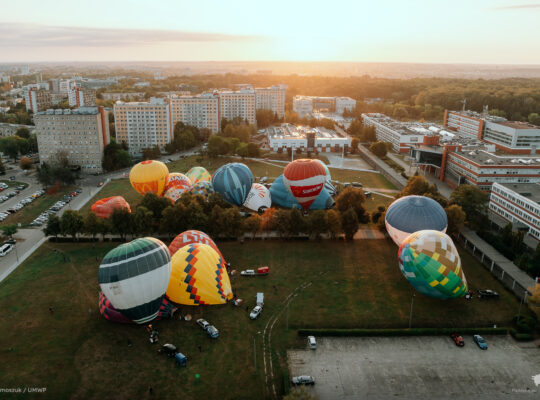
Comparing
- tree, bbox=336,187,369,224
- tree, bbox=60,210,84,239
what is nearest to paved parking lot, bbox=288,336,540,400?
tree, bbox=336,187,369,224

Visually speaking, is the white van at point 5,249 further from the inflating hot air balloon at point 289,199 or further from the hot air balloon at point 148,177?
the inflating hot air balloon at point 289,199

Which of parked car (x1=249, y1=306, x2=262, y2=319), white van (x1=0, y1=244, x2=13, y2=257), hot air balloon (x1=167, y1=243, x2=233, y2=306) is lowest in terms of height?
parked car (x1=249, y1=306, x2=262, y2=319)

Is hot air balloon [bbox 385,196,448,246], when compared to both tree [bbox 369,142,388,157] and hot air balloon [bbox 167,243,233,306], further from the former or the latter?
tree [bbox 369,142,388,157]

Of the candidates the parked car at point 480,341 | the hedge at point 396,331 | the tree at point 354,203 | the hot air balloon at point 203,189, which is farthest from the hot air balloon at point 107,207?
the parked car at point 480,341

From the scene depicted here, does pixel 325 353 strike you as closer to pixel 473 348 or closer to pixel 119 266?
pixel 473 348

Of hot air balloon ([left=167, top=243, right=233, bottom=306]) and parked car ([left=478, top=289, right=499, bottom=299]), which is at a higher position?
hot air balloon ([left=167, top=243, right=233, bottom=306])

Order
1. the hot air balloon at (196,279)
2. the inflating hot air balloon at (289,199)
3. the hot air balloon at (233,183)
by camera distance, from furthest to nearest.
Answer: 1. the inflating hot air balloon at (289,199)
2. the hot air balloon at (233,183)
3. the hot air balloon at (196,279)
